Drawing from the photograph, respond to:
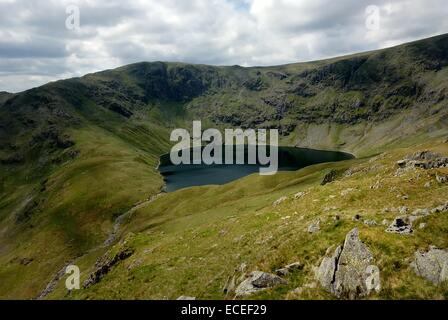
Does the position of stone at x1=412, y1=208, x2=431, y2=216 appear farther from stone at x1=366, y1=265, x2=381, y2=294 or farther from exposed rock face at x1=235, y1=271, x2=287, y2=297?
exposed rock face at x1=235, y1=271, x2=287, y2=297

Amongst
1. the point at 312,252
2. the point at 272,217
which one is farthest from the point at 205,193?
the point at 312,252

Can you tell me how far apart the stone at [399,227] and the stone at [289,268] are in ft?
18.3

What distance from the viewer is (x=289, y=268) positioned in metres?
22.3

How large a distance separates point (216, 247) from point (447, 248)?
87.6 feet

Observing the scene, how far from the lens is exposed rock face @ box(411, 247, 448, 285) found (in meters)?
17.8

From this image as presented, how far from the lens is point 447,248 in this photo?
1916 centimetres

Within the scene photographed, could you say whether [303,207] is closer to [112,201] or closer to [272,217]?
[272,217]

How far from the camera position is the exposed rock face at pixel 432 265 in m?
17.8

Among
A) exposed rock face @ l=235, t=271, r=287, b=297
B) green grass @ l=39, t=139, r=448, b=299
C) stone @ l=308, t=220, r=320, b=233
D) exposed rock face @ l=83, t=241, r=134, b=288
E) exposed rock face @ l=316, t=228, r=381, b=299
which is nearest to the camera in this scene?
exposed rock face @ l=316, t=228, r=381, b=299

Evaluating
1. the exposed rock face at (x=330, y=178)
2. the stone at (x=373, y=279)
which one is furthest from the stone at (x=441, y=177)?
the exposed rock face at (x=330, y=178)

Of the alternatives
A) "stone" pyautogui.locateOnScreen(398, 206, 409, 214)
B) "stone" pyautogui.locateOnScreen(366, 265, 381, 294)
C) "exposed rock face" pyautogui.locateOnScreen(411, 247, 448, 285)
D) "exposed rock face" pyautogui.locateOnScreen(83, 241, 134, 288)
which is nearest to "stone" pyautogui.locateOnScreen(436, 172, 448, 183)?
"stone" pyautogui.locateOnScreen(398, 206, 409, 214)

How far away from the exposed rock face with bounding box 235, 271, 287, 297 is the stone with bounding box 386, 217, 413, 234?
7.23 metres

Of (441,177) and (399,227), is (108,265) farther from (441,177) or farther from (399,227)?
(441,177)

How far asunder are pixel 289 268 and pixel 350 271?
13.0 ft
